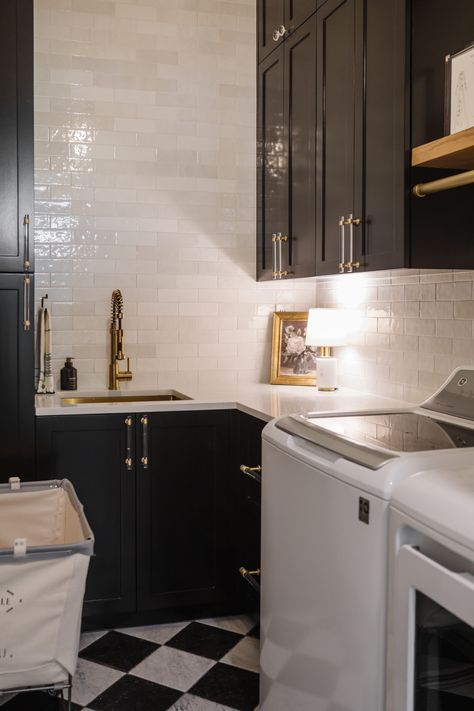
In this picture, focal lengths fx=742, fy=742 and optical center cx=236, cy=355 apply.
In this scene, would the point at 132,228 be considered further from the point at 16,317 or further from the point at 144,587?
the point at 144,587

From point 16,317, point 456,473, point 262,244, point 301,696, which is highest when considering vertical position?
point 262,244

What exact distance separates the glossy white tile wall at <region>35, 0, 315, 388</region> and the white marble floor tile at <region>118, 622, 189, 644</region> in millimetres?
1091

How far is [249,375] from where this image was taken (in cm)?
365

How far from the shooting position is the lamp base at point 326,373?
3117mm

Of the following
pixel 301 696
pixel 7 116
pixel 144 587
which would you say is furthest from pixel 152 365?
pixel 301 696

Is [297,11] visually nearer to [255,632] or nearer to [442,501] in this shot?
[442,501]

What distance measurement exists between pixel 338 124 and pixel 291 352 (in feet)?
4.00

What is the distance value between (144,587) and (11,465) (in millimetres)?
713

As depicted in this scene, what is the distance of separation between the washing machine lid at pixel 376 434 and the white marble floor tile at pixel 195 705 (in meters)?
0.95

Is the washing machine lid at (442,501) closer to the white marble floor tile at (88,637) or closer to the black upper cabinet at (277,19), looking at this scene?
the white marble floor tile at (88,637)

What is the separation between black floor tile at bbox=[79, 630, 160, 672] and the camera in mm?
2662

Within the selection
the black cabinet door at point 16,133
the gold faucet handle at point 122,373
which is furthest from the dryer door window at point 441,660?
the gold faucet handle at point 122,373

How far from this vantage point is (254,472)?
2.70 m

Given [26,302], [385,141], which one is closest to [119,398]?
[26,302]
